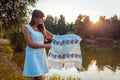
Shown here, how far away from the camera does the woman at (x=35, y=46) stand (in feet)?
20.8

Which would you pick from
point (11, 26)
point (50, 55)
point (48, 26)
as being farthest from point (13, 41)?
point (48, 26)

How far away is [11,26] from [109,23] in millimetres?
61945

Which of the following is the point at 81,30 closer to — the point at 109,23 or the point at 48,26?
the point at 109,23

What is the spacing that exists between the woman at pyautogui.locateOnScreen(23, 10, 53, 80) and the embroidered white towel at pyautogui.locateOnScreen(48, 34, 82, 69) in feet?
1.87

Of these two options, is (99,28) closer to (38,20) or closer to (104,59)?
(104,59)

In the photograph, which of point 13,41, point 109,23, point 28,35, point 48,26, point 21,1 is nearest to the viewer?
point 28,35

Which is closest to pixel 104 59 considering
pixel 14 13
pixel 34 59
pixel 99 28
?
pixel 14 13

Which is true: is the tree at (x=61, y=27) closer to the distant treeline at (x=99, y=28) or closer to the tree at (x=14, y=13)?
the distant treeline at (x=99, y=28)

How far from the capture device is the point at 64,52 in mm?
7152

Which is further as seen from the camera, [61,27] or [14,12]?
[61,27]

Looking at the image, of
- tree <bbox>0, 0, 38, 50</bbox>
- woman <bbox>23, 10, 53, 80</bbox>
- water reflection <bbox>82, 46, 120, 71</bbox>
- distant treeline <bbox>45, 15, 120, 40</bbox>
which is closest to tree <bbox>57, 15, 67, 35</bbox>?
distant treeline <bbox>45, 15, 120, 40</bbox>

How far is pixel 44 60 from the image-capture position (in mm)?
6590

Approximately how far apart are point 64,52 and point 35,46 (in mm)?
1003

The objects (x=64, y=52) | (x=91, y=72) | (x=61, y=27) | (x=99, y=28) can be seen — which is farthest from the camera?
(x=61, y=27)
